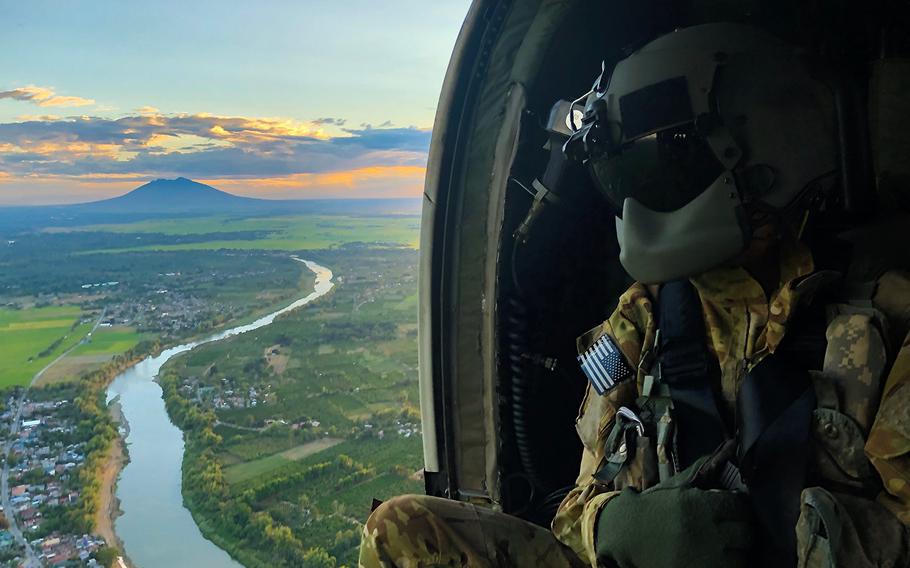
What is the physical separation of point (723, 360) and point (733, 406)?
0.08 meters

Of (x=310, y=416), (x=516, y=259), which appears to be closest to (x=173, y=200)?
(x=310, y=416)

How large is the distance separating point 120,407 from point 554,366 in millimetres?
3315

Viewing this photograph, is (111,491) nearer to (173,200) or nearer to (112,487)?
(112,487)

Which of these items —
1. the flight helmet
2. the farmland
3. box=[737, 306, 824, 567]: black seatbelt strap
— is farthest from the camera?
the farmland

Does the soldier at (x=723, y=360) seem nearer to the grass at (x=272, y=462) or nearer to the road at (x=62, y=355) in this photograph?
the grass at (x=272, y=462)

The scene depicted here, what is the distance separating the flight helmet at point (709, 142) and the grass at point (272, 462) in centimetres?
293

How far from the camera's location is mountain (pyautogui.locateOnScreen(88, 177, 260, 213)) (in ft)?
20.6

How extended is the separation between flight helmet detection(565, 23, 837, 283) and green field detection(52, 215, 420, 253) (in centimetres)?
520

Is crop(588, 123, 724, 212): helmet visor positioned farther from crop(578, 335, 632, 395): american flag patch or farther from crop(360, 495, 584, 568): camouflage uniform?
crop(360, 495, 584, 568): camouflage uniform

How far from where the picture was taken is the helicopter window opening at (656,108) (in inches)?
48.9

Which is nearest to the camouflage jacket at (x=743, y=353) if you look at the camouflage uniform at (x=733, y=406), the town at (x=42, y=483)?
the camouflage uniform at (x=733, y=406)

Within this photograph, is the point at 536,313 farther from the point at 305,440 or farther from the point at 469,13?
the point at 305,440

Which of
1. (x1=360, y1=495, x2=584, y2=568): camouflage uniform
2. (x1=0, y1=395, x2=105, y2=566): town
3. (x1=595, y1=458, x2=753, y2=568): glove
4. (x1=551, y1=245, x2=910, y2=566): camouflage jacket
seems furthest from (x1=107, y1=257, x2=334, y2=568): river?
(x1=595, y1=458, x2=753, y2=568): glove

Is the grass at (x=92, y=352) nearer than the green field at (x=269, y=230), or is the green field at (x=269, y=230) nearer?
the grass at (x=92, y=352)
